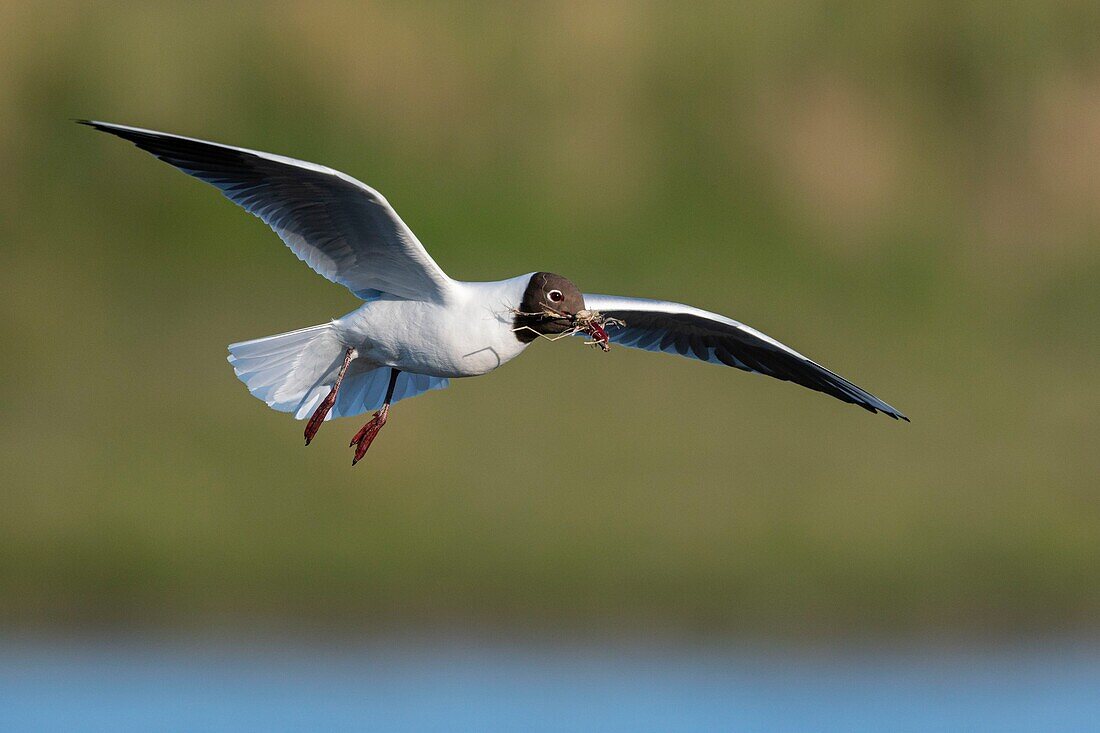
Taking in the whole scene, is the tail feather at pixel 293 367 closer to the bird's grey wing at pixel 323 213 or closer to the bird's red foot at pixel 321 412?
the bird's red foot at pixel 321 412

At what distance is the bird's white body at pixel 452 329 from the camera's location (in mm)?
8016

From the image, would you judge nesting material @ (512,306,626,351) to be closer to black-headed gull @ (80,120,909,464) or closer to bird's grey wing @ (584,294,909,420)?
black-headed gull @ (80,120,909,464)

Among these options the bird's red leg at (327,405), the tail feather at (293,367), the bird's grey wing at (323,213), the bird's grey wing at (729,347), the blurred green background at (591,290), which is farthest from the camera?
the blurred green background at (591,290)

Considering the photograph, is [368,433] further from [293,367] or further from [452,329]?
[452,329]

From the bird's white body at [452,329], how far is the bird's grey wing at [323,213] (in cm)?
8

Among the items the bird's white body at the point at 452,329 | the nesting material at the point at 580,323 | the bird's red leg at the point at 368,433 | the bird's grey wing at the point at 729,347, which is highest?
the bird's grey wing at the point at 729,347

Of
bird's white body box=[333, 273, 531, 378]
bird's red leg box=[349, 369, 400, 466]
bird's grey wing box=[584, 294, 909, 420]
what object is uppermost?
bird's grey wing box=[584, 294, 909, 420]

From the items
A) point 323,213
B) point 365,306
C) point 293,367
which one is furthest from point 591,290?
point 323,213

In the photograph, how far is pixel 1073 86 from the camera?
69.3ft

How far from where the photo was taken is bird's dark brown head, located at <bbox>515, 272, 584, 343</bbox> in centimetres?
798

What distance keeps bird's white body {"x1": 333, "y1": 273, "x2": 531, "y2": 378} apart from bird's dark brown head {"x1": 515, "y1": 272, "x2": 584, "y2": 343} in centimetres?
5

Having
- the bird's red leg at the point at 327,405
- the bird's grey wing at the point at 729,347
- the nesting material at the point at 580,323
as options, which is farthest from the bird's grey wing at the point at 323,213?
the bird's grey wing at the point at 729,347

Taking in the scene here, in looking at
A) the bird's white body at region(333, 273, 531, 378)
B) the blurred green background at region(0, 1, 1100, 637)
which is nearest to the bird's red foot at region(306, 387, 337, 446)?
the bird's white body at region(333, 273, 531, 378)

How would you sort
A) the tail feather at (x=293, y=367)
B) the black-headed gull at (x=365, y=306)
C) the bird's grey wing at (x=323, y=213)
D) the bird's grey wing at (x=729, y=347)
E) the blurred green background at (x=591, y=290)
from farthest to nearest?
the blurred green background at (x=591, y=290), the bird's grey wing at (x=729, y=347), the tail feather at (x=293, y=367), the black-headed gull at (x=365, y=306), the bird's grey wing at (x=323, y=213)
